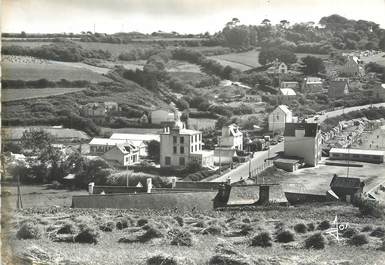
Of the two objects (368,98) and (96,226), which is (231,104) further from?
(96,226)

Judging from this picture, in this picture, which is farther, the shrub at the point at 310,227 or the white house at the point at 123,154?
the white house at the point at 123,154

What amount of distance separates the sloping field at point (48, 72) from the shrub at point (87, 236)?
219cm

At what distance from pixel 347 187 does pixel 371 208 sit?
33.8 inches

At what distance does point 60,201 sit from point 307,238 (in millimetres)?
3496

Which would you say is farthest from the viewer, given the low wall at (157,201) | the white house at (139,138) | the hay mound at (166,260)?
the white house at (139,138)

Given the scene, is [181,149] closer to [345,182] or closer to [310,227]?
[345,182]

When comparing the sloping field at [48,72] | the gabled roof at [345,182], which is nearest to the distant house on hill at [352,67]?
the gabled roof at [345,182]

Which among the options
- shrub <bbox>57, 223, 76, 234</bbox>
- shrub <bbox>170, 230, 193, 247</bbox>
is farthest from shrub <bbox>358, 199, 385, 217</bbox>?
shrub <bbox>57, 223, 76, 234</bbox>

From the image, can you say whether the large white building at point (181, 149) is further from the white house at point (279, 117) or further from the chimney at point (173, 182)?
the white house at point (279, 117)

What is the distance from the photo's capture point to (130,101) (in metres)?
9.39

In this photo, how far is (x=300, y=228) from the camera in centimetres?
719

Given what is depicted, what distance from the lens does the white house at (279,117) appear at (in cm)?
1013

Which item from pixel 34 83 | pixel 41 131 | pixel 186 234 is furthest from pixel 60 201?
pixel 186 234

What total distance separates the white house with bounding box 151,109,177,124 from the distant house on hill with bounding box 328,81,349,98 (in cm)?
244
